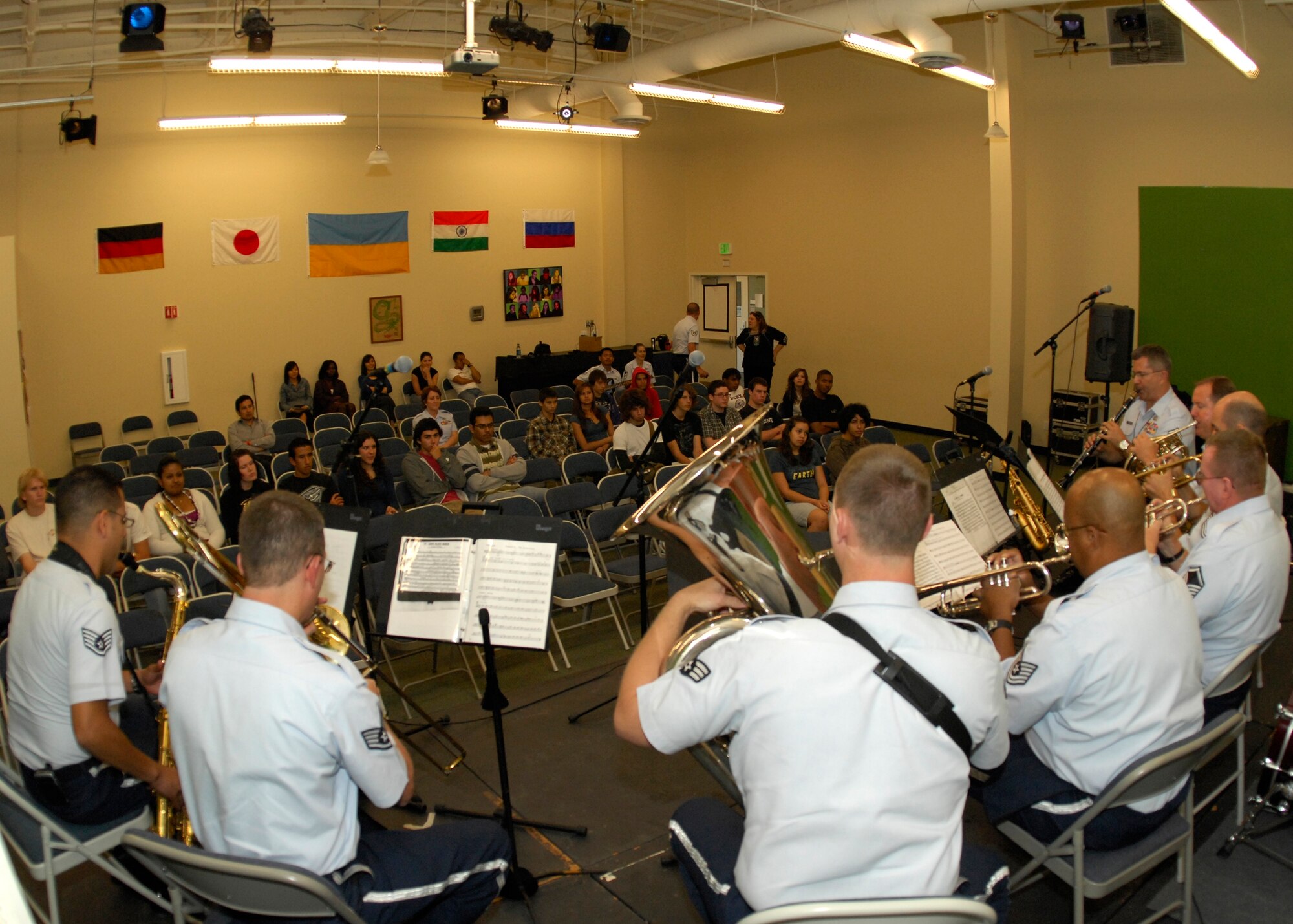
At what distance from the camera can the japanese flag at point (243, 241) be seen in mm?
12086

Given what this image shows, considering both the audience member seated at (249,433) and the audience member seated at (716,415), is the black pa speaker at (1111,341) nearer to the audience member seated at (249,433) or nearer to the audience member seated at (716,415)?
the audience member seated at (716,415)

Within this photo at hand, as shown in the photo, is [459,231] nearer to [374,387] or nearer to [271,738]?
[374,387]

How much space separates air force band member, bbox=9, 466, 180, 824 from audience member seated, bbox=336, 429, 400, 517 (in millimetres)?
4059

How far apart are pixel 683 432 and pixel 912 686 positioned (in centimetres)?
668

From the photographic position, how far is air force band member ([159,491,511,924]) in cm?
239

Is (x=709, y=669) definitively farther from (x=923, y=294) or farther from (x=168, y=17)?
(x=923, y=294)

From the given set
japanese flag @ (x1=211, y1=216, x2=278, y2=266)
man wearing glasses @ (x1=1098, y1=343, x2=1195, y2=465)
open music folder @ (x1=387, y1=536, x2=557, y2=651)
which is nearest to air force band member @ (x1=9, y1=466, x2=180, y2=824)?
open music folder @ (x1=387, y1=536, x2=557, y2=651)

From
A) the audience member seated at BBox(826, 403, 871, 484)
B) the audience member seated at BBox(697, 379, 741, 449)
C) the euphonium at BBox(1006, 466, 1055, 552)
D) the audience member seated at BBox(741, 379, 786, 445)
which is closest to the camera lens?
the euphonium at BBox(1006, 466, 1055, 552)

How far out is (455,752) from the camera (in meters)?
4.89

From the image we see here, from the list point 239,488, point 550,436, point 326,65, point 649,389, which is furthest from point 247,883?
point 649,389

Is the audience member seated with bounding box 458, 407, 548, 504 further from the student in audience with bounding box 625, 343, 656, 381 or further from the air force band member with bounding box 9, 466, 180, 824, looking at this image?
the air force band member with bounding box 9, 466, 180, 824

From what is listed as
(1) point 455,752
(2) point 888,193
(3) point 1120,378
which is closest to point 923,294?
(2) point 888,193

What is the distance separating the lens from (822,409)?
10.6 meters

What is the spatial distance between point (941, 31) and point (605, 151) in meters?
7.51
